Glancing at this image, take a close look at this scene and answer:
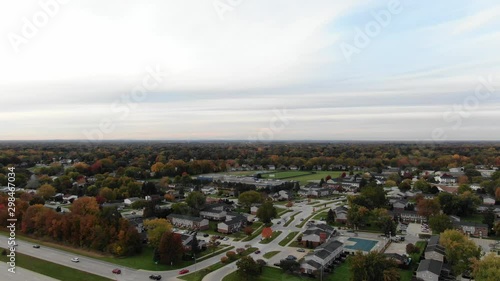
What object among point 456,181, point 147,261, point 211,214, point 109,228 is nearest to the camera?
point 147,261

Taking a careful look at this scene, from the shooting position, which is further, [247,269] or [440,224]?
[440,224]

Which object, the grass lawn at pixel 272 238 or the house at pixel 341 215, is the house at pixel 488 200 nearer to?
the house at pixel 341 215

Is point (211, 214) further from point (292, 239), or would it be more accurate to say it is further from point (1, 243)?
point (1, 243)

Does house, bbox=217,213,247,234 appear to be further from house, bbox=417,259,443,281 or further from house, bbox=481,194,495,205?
house, bbox=481,194,495,205

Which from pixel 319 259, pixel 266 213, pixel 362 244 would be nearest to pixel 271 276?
pixel 319 259

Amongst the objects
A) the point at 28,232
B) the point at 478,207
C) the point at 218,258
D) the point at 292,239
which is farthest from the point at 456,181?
the point at 28,232

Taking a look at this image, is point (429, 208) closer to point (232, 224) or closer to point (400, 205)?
point (400, 205)
